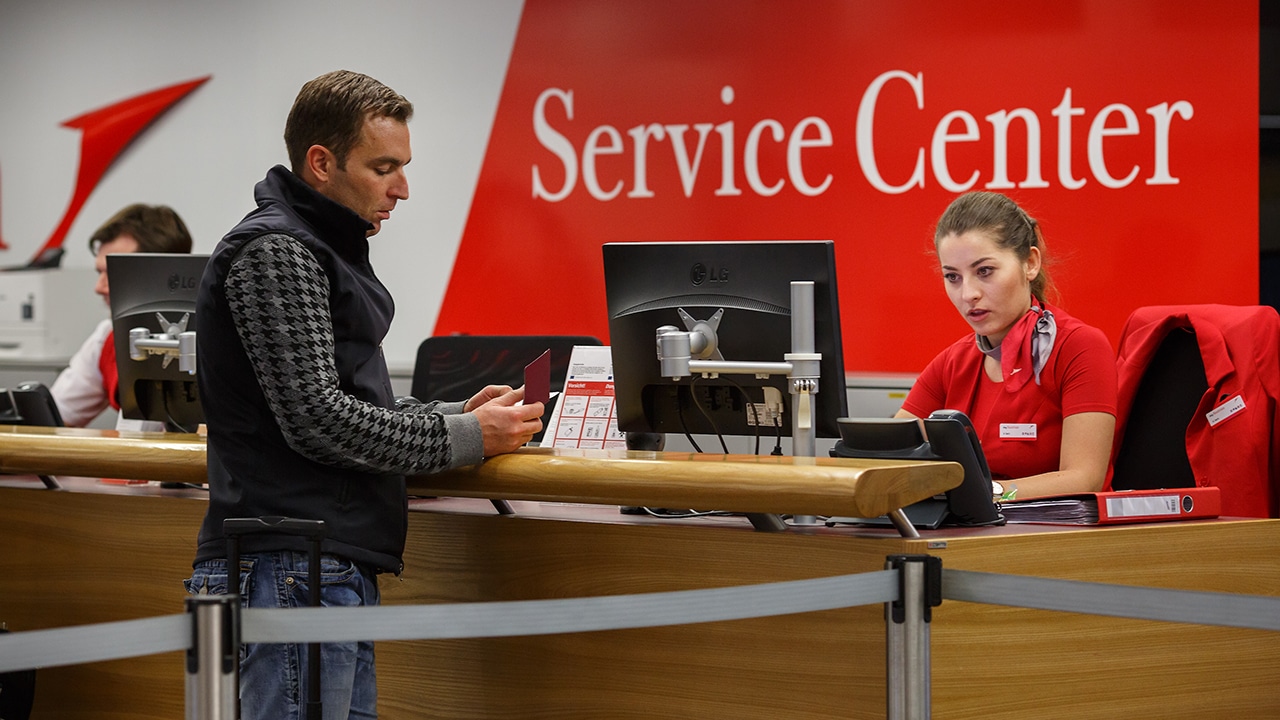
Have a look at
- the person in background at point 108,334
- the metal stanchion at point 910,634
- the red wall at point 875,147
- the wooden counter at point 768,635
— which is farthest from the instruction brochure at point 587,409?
the person in background at point 108,334

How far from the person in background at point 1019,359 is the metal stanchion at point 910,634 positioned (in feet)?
2.76

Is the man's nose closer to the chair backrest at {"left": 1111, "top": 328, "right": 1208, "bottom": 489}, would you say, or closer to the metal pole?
the metal pole

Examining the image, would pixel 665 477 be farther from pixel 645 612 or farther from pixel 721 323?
pixel 721 323

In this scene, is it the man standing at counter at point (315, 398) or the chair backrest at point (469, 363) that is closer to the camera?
the man standing at counter at point (315, 398)

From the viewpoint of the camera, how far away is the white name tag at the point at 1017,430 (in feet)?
9.13

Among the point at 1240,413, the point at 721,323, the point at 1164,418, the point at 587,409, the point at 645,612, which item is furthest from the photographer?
the point at 1164,418

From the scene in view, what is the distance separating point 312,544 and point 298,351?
26cm

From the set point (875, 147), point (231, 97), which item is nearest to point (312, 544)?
point (875, 147)

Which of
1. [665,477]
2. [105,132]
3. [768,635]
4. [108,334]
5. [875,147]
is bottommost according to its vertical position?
[768,635]

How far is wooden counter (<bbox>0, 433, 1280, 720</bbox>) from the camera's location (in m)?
2.02

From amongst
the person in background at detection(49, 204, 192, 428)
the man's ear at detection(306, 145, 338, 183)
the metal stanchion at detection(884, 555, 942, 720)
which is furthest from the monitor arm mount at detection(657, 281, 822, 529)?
the person in background at detection(49, 204, 192, 428)

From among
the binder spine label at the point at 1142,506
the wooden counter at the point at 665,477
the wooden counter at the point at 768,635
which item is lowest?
the wooden counter at the point at 768,635

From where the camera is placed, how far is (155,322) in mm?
3084

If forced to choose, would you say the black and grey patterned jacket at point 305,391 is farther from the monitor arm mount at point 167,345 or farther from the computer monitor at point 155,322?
the computer monitor at point 155,322
